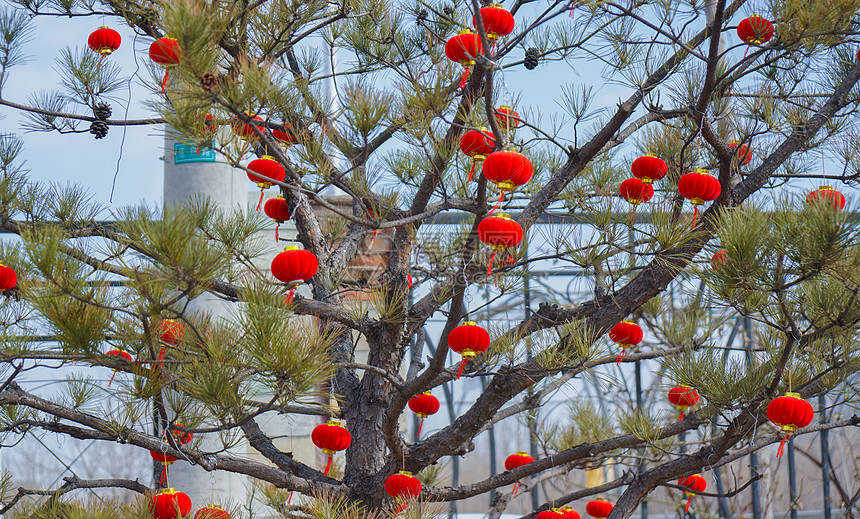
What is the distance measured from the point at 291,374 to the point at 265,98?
0.39 metres

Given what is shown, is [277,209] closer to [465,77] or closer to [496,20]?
[465,77]

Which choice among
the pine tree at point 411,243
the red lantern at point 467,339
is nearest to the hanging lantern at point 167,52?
the pine tree at point 411,243

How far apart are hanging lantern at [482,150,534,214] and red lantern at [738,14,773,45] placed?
0.50 m

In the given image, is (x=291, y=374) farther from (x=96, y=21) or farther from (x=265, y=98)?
(x=96, y=21)

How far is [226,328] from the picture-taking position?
3.81 ft

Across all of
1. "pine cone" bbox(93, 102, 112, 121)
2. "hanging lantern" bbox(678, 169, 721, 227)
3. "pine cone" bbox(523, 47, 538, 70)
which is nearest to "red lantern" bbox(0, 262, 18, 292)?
"pine cone" bbox(93, 102, 112, 121)

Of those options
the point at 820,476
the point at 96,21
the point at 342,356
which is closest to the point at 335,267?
the point at 342,356

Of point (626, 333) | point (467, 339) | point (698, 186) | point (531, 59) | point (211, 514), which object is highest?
point (531, 59)

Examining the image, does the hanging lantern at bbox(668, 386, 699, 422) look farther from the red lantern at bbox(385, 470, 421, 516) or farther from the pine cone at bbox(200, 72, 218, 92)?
the pine cone at bbox(200, 72, 218, 92)

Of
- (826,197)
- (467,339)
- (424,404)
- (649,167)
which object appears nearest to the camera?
(826,197)

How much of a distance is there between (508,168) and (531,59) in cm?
61

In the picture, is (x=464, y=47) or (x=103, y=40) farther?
(x=103, y=40)

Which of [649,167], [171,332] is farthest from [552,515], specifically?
[171,332]

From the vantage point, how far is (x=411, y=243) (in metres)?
1.71
